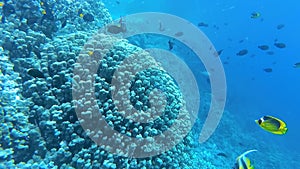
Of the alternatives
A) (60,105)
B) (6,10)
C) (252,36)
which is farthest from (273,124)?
(252,36)

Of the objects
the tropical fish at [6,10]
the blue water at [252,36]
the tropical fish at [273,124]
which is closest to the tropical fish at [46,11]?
the tropical fish at [6,10]

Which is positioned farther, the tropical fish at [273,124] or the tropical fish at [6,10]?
the tropical fish at [6,10]

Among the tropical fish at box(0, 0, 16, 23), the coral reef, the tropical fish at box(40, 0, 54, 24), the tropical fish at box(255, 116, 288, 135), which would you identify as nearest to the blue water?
the tropical fish at box(255, 116, 288, 135)

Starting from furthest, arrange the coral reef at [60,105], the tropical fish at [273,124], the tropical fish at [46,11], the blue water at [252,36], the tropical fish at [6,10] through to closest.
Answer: the blue water at [252,36], the tropical fish at [46,11], the tropical fish at [6,10], the tropical fish at [273,124], the coral reef at [60,105]

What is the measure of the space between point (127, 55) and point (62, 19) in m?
2.69

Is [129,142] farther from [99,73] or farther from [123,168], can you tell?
[99,73]

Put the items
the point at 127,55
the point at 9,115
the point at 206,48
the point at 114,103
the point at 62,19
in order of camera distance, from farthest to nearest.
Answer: the point at 206,48 < the point at 62,19 < the point at 127,55 < the point at 114,103 < the point at 9,115

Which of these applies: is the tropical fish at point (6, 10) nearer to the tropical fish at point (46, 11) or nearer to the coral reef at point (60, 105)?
the coral reef at point (60, 105)

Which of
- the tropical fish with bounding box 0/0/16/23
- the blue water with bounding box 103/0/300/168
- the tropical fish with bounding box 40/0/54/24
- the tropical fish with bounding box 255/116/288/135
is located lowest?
the tropical fish with bounding box 255/116/288/135

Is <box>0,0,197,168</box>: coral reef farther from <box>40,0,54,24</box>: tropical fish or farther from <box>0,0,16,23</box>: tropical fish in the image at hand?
<box>40,0,54,24</box>: tropical fish

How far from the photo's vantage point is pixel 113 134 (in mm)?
3031

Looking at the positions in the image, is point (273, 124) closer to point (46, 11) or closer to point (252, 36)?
point (46, 11)

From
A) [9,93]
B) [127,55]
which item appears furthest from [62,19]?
[9,93]

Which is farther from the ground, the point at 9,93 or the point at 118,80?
the point at 118,80
